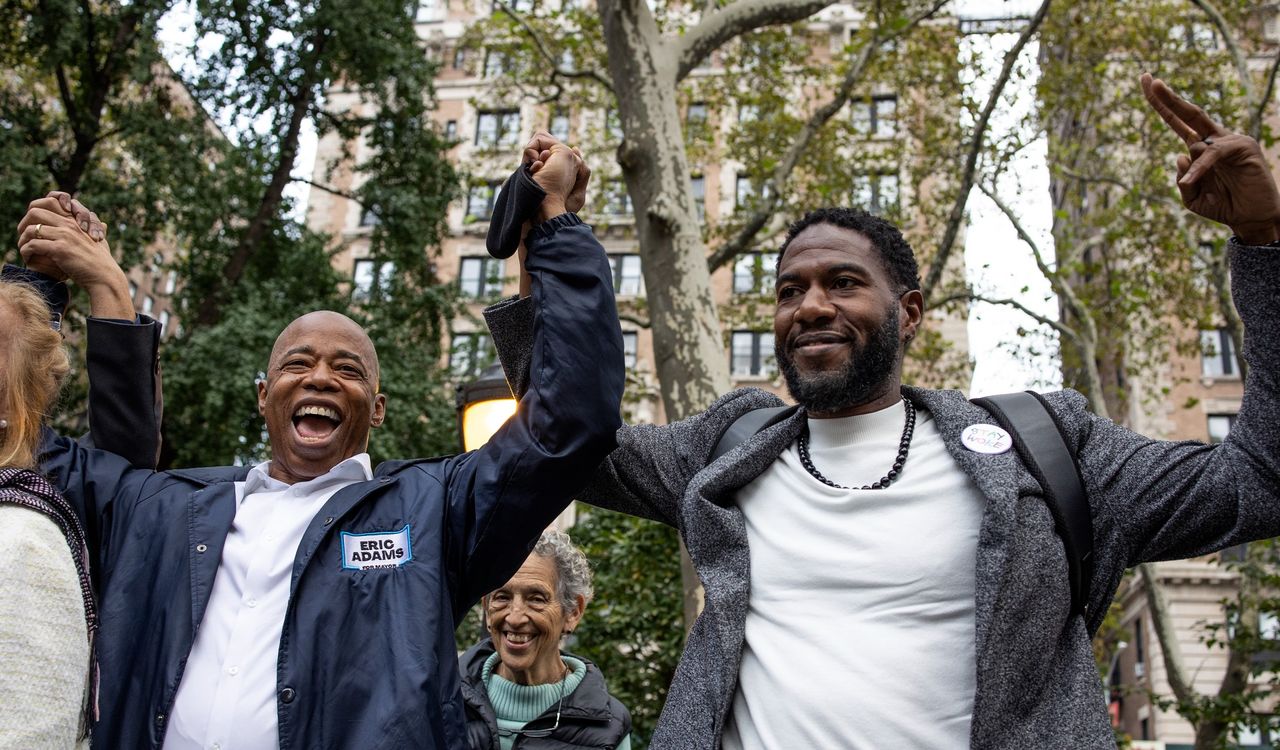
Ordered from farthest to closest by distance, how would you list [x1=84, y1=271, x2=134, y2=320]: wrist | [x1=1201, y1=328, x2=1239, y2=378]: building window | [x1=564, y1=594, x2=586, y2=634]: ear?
[x1=1201, y1=328, x2=1239, y2=378]: building window → [x1=564, y1=594, x2=586, y2=634]: ear → [x1=84, y1=271, x2=134, y2=320]: wrist

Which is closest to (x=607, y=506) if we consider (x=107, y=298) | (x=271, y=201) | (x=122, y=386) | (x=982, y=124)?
(x=122, y=386)

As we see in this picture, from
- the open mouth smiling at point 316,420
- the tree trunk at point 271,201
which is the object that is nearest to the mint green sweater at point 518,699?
the open mouth smiling at point 316,420

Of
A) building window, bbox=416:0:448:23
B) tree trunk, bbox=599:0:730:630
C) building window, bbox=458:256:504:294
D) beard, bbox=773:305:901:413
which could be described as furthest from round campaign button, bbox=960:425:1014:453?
building window, bbox=416:0:448:23

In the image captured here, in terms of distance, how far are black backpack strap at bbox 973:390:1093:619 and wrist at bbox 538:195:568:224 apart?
3.88 feet

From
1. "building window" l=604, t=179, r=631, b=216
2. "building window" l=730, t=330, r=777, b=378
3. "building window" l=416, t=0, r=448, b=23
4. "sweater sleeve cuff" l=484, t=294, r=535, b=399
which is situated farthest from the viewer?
"building window" l=416, t=0, r=448, b=23

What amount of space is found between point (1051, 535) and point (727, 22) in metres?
8.04

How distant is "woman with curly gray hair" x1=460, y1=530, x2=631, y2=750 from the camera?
4.25 metres

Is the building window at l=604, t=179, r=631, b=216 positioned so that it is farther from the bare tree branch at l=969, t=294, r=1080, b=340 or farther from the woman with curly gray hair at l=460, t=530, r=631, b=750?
the woman with curly gray hair at l=460, t=530, r=631, b=750

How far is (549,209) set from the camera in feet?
9.53

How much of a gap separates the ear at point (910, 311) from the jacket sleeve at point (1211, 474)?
63cm

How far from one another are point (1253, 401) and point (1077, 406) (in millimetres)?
397

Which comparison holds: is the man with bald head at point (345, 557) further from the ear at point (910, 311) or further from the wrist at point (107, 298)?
the ear at point (910, 311)

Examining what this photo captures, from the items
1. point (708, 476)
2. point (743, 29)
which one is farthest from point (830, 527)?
point (743, 29)

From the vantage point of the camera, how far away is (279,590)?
279 cm
